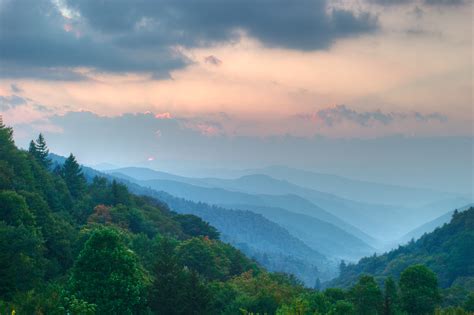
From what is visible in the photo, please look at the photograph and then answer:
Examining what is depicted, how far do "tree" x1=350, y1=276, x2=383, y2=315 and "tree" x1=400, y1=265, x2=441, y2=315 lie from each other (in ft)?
10.8

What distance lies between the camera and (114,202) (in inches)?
3949

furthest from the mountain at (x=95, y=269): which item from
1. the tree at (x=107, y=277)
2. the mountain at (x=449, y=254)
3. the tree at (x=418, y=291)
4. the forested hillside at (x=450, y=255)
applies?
the mountain at (x=449, y=254)

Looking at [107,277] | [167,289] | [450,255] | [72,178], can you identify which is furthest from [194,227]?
[107,277]

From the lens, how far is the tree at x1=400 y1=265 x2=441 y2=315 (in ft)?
186

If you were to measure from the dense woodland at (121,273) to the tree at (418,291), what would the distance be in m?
0.13

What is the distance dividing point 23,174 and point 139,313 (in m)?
43.3

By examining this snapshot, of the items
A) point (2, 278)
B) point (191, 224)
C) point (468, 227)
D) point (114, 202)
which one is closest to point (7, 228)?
point (2, 278)

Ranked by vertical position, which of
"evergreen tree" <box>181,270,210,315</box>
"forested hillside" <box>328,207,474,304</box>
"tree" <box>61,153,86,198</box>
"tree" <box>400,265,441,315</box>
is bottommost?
"forested hillside" <box>328,207,474,304</box>

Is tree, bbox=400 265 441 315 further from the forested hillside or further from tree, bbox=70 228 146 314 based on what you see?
the forested hillside

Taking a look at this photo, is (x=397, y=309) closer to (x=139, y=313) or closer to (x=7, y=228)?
(x=139, y=313)

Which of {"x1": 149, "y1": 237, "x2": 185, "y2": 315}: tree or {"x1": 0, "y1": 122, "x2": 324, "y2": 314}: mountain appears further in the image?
{"x1": 149, "y1": 237, "x2": 185, "y2": 315}: tree

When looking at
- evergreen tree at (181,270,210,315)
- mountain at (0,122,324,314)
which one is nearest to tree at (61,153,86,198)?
mountain at (0,122,324,314)

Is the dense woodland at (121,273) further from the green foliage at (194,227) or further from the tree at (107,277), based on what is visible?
the green foliage at (194,227)

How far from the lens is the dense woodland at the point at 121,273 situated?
3616 cm
